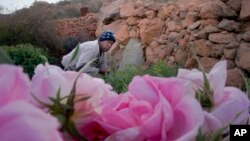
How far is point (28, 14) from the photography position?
11633 millimetres

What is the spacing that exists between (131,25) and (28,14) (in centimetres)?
318

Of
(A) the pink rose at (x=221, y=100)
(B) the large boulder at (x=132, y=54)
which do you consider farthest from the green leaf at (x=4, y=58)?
(B) the large boulder at (x=132, y=54)

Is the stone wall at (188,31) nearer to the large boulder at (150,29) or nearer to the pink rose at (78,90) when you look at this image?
the large boulder at (150,29)

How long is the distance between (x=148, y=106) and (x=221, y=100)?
9 centimetres

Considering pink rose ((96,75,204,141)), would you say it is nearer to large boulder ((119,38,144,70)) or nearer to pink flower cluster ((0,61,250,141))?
pink flower cluster ((0,61,250,141))

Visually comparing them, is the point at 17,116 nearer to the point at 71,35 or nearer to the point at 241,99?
the point at 241,99

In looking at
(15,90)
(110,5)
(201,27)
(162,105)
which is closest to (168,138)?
(162,105)

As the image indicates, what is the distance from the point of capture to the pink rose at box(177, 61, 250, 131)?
55cm

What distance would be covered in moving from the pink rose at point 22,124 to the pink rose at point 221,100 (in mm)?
226

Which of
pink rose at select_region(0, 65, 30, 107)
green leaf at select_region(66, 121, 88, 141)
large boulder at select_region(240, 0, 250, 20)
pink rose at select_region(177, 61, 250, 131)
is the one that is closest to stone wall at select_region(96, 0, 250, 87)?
large boulder at select_region(240, 0, 250, 20)

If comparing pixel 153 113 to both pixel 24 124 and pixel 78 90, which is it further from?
pixel 24 124

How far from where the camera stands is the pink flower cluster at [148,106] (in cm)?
51

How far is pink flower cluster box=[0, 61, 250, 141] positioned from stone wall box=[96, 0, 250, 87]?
482cm

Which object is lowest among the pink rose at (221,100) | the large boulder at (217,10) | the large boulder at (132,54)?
the large boulder at (132,54)
